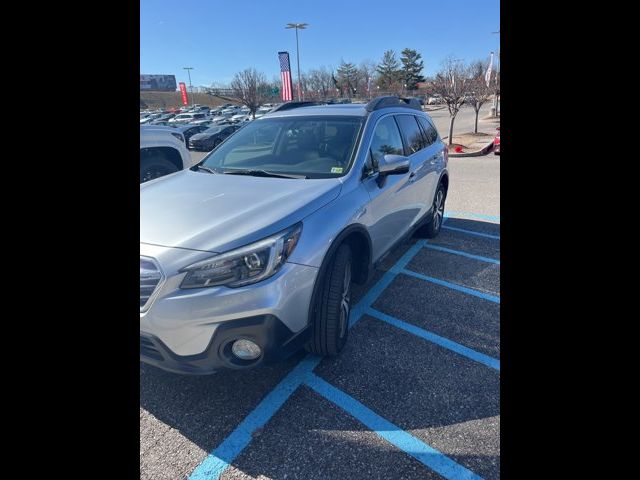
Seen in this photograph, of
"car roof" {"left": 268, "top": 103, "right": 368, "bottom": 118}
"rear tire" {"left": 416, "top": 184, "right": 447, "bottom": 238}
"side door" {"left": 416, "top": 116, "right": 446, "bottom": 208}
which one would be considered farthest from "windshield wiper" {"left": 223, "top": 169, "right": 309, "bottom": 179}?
"rear tire" {"left": 416, "top": 184, "right": 447, "bottom": 238}

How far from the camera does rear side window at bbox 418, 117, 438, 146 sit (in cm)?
496

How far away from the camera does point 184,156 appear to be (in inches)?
227

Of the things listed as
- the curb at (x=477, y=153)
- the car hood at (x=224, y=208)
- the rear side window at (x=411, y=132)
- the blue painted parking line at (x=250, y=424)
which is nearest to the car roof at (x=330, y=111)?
the rear side window at (x=411, y=132)

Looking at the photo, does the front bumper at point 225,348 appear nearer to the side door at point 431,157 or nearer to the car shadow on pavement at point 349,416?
the car shadow on pavement at point 349,416

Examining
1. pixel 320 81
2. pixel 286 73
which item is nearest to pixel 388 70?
pixel 320 81

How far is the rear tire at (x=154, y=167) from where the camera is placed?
5.44m

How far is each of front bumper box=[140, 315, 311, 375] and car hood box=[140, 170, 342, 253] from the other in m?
0.42

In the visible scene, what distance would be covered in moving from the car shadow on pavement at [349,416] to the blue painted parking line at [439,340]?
60 millimetres

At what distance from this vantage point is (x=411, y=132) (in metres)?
4.45
